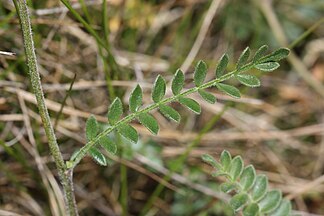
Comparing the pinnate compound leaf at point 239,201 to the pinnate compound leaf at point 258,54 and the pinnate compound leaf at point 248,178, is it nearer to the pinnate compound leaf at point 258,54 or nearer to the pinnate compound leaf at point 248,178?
the pinnate compound leaf at point 248,178

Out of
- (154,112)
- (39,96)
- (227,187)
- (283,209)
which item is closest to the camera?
(39,96)

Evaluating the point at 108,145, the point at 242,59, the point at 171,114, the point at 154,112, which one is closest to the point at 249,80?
the point at 242,59

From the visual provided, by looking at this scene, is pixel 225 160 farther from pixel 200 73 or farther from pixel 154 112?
pixel 154 112

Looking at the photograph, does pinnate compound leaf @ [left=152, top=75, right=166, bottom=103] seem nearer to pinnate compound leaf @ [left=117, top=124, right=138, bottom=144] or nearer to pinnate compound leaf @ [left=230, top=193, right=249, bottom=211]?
pinnate compound leaf @ [left=117, top=124, right=138, bottom=144]

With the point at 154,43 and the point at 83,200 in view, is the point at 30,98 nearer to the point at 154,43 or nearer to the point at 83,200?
the point at 83,200

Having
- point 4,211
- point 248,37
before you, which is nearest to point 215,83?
point 4,211

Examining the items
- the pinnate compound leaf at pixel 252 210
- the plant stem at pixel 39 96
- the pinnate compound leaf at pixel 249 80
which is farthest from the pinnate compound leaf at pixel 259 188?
the plant stem at pixel 39 96
